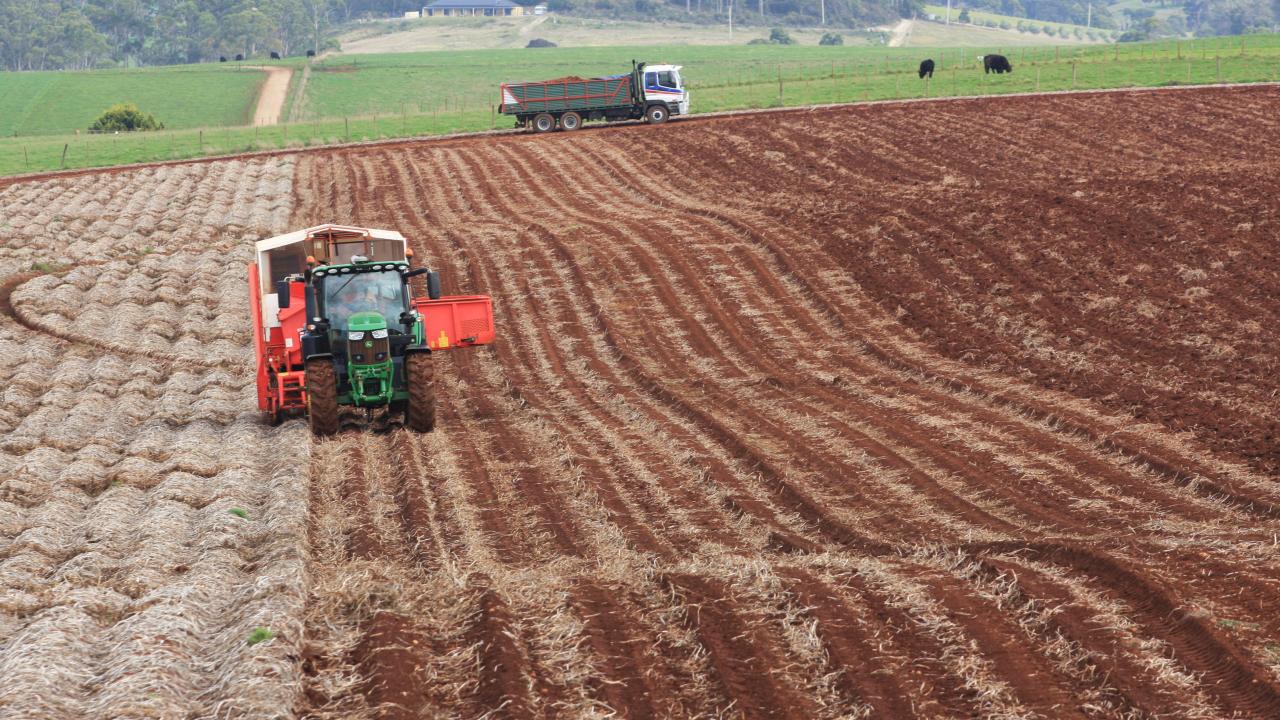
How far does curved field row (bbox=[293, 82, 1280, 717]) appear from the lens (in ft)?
28.7

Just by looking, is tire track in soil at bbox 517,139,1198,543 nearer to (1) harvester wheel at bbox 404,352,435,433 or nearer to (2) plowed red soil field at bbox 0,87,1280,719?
(2) plowed red soil field at bbox 0,87,1280,719

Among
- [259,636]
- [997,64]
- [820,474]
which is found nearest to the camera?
[259,636]

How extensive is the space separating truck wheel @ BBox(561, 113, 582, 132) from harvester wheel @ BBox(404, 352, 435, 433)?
34059 mm

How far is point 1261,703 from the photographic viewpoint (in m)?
8.13

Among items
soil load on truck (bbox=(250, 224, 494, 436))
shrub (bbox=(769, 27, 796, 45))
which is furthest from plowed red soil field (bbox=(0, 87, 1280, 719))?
shrub (bbox=(769, 27, 796, 45))

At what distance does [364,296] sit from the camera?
1753 centimetres

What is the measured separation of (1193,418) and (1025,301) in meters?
6.87

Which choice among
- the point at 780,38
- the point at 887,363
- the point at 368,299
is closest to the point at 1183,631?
the point at 368,299

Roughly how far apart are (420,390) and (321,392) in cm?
125

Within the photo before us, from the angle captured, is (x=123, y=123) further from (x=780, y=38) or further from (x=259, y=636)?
(x=780, y=38)

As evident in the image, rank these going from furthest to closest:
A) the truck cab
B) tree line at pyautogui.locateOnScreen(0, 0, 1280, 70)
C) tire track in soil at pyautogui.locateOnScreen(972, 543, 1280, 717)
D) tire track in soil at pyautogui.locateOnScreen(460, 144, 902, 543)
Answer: tree line at pyautogui.locateOnScreen(0, 0, 1280, 70), the truck cab, tire track in soil at pyautogui.locateOnScreen(460, 144, 902, 543), tire track in soil at pyautogui.locateOnScreen(972, 543, 1280, 717)

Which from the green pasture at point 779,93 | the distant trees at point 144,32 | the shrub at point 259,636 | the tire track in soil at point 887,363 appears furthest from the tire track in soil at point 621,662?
the distant trees at point 144,32

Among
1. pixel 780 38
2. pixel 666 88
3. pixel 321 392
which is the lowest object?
pixel 321 392

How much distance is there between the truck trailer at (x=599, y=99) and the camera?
49.4 metres
